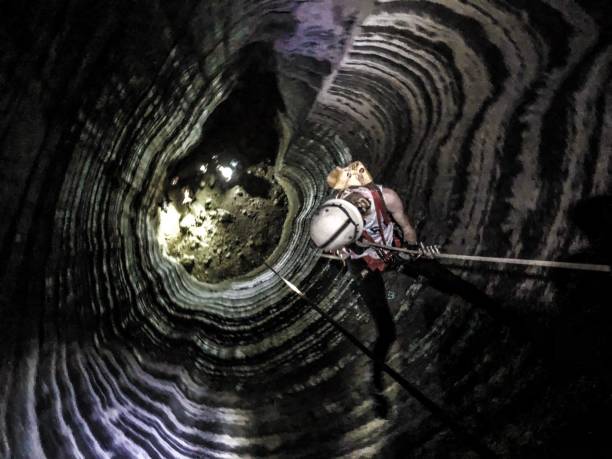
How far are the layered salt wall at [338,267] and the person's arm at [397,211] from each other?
65 cm

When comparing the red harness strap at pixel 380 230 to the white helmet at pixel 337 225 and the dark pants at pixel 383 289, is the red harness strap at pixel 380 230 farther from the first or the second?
the white helmet at pixel 337 225

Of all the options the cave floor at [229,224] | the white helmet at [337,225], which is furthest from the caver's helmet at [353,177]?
the cave floor at [229,224]

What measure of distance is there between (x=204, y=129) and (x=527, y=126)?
4.33 meters

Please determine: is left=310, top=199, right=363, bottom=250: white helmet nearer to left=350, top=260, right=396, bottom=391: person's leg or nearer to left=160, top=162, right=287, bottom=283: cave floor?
left=350, top=260, right=396, bottom=391: person's leg

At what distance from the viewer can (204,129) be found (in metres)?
5.78

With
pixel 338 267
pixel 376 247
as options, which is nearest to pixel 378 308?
pixel 376 247

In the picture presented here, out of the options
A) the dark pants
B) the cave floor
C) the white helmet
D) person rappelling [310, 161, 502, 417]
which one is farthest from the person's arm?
the cave floor

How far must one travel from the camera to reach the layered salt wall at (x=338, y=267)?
7.88 feet

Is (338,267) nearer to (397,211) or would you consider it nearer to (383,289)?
(383,289)

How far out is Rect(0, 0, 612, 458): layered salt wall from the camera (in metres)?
2.40

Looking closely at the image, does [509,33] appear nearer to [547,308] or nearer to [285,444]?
[547,308]

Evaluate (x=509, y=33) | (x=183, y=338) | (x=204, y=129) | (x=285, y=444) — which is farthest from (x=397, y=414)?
(x=204, y=129)

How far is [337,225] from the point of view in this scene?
337 cm

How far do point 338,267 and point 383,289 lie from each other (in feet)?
5.10
